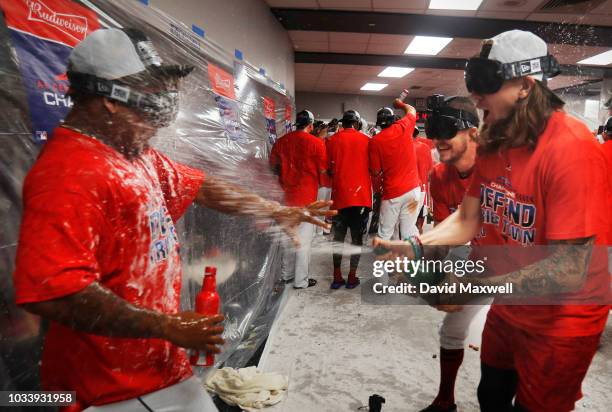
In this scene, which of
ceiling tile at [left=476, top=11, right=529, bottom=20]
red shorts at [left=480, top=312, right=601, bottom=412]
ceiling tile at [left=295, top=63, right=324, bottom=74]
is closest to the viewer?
red shorts at [left=480, top=312, right=601, bottom=412]

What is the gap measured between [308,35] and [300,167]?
176 inches

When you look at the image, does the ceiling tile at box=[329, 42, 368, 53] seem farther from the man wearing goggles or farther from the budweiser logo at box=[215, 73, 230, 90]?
the man wearing goggles

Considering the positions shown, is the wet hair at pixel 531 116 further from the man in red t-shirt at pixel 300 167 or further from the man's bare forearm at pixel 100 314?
the man in red t-shirt at pixel 300 167

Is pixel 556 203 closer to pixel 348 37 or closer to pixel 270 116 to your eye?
pixel 270 116

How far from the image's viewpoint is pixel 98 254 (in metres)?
0.96

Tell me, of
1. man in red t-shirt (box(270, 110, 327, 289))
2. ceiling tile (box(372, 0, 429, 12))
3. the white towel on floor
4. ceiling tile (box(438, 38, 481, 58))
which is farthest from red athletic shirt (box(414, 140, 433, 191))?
the white towel on floor

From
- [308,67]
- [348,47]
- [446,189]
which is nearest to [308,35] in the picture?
[348,47]

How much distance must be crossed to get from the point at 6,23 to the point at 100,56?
1.33 feet

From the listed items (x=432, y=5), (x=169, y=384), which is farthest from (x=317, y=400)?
(x=432, y=5)

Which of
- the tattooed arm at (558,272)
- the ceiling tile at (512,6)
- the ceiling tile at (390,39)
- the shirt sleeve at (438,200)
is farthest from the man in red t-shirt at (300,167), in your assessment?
the ceiling tile at (390,39)

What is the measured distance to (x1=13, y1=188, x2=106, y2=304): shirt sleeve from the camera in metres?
0.81

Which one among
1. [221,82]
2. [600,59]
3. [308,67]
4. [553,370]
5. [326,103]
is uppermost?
[326,103]

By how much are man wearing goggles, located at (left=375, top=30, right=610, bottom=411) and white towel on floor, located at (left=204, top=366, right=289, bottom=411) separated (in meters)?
1.42

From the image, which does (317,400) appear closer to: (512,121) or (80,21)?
(512,121)
